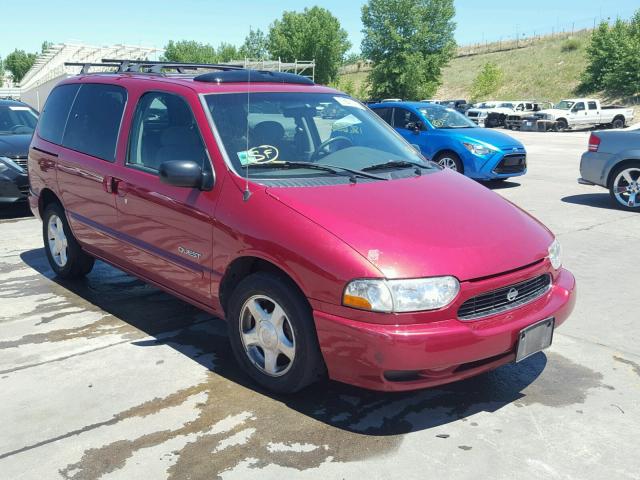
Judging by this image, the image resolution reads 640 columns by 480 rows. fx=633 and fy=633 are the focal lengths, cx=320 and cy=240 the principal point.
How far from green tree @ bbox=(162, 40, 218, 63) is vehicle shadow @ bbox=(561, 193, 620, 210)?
104 m

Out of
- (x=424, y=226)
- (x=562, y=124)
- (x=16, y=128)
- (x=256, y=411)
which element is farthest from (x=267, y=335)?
(x=562, y=124)

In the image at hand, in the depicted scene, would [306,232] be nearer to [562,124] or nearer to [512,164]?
[512,164]

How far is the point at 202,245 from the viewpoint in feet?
12.7

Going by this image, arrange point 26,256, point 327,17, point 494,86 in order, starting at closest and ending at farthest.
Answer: point 26,256 → point 494,86 → point 327,17

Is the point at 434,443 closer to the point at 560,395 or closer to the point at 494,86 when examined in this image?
the point at 560,395

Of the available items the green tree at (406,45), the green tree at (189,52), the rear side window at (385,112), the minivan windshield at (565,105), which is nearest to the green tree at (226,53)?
the green tree at (189,52)

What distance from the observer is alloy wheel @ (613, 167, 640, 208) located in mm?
9414

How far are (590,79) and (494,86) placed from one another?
29.1ft

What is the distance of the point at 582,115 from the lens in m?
35.8

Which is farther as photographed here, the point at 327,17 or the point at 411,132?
the point at 327,17

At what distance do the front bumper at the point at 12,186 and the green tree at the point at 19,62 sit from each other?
139950 mm

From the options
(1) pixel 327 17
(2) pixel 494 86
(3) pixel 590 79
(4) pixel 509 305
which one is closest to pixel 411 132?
(4) pixel 509 305

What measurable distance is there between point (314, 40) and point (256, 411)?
85.1 metres

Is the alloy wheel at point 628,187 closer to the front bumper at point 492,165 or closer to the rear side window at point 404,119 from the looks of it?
the front bumper at point 492,165
